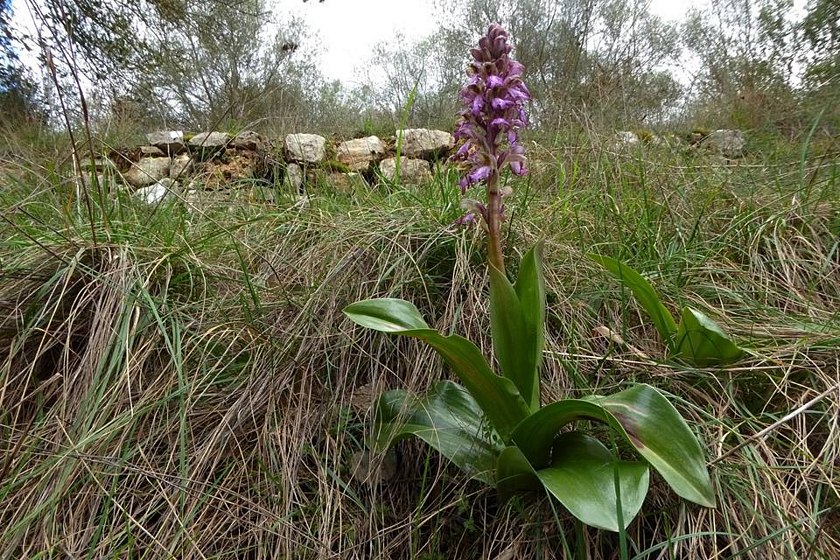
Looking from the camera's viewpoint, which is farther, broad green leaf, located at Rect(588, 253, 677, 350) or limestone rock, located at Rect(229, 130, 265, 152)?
limestone rock, located at Rect(229, 130, 265, 152)

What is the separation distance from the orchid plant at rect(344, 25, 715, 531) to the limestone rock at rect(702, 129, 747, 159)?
2315mm

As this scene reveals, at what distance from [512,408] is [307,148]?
2938 millimetres

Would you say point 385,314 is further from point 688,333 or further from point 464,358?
point 688,333

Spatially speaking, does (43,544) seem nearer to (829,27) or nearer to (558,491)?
(558,491)


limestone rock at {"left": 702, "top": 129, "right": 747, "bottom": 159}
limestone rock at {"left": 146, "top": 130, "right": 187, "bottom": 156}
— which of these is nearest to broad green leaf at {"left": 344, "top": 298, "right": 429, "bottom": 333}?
limestone rock at {"left": 702, "top": 129, "right": 747, "bottom": 159}

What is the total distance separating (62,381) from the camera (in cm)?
137

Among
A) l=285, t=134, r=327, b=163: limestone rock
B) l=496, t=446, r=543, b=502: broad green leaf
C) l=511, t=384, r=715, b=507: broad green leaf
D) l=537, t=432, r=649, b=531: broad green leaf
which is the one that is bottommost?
l=496, t=446, r=543, b=502: broad green leaf

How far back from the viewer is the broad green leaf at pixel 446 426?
1101mm

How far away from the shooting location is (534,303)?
1.09 metres

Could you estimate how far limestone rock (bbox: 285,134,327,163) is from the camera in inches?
128

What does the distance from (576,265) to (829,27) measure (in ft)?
14.2

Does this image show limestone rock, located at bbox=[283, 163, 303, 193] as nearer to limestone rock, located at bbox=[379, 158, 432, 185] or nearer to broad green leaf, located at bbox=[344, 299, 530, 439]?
limestone rock, located at bbox=[379, 158, 432, 185]

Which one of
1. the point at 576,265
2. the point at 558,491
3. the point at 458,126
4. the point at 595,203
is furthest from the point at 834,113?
the point at 558,491

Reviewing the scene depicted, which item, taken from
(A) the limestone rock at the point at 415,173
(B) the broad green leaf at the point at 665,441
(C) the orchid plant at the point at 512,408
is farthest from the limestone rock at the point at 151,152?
(B) the broad green leaf at the point at 665,441
